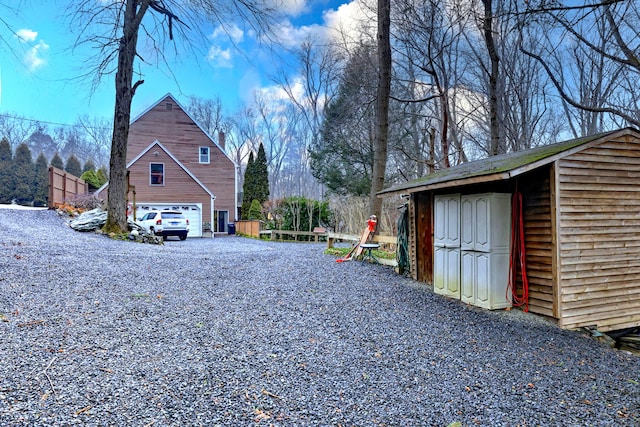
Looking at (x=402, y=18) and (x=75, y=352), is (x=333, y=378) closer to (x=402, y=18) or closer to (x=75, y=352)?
(x=75, y=352)

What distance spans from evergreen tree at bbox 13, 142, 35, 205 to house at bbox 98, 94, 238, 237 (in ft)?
34.6

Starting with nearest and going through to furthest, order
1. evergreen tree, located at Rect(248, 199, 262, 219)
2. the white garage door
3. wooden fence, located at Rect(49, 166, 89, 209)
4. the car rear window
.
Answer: wooden fence, located at Rect(49, 166, 89, 209) → the car rear window → the white garage door → evergreen tree, located at Rect(248, 199, 262, 219)

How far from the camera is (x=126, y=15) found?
35.1 ft

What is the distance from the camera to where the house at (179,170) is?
20125 mm

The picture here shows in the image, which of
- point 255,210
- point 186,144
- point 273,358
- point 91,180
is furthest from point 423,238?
point 91,180

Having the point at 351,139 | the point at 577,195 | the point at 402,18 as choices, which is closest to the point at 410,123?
the point at 351,139

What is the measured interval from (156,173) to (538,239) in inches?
764

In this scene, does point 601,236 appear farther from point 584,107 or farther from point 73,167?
point 73,167

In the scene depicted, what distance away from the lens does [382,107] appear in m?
10.1

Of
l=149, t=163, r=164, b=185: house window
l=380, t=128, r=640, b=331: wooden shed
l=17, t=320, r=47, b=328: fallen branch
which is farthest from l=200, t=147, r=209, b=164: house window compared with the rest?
l=17, t=320, r=47, b=328: fallen branch

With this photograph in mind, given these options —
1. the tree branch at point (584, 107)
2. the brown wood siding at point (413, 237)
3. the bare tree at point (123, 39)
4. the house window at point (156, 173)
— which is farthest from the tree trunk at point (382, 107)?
the house window at point (156, 173)

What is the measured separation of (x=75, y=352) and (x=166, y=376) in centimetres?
84

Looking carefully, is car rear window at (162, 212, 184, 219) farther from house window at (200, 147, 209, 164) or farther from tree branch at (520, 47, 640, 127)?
tree branch at (520, 47, 640, 127)

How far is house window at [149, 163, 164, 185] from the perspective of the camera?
20.2 metres
